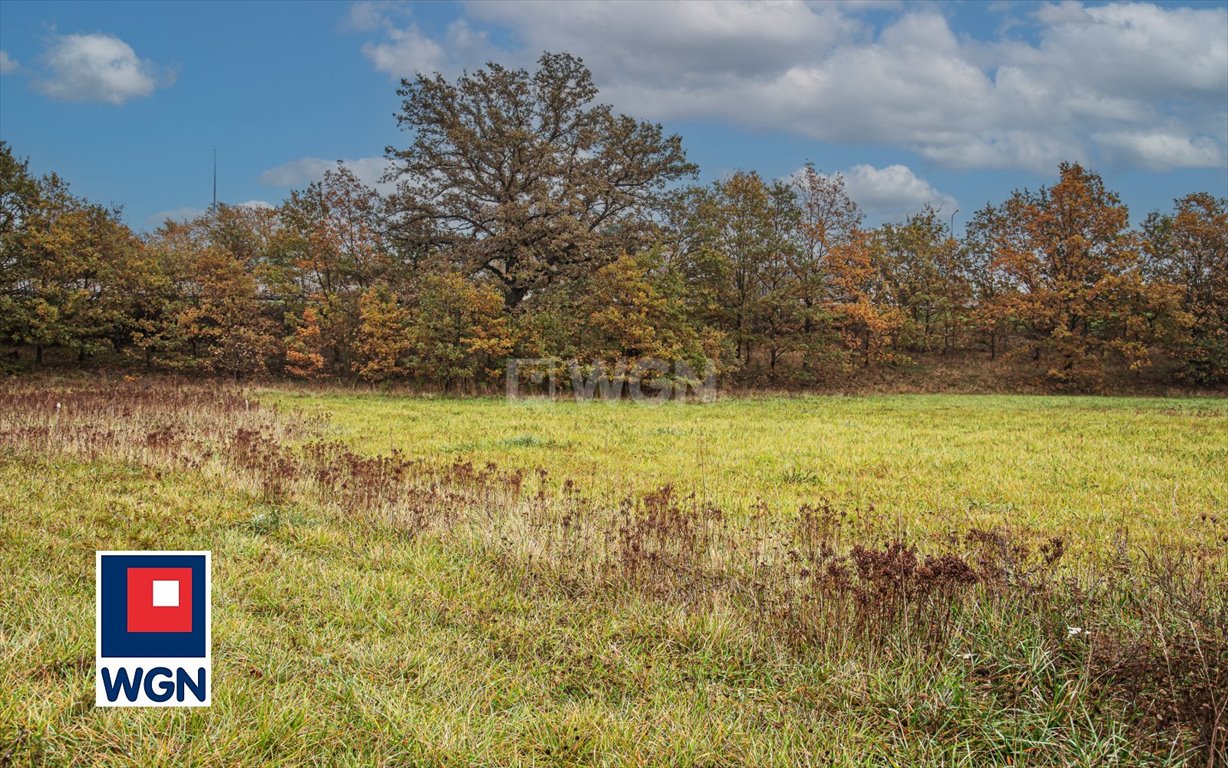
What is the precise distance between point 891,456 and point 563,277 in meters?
25.8

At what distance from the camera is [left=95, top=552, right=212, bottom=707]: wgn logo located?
3252 mm

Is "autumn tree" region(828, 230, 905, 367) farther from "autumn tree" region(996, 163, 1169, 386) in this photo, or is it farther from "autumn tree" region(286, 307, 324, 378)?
"autumn tree" region(286, 307, 324, 378)

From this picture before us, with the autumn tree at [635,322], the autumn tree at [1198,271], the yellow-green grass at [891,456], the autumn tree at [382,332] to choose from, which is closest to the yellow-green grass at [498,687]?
the yellow-green grass at [891,456]

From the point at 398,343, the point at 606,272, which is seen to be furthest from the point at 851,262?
the point at 398,343

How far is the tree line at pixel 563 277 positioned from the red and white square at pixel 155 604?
97.3ft

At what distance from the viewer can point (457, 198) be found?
37.5 metres

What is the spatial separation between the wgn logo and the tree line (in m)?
29.6

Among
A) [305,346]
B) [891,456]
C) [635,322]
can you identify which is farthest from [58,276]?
[891,456]

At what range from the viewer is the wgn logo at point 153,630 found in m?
3.25

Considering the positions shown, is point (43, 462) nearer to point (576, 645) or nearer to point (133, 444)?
point (133, 444)

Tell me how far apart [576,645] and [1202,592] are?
440cm

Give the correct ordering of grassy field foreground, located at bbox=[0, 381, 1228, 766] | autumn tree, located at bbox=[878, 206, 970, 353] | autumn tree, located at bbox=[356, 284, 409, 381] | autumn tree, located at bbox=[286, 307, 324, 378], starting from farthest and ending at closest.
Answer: autumn tree, located at bbox=[878, 206, 970, 353], autumn tree, located at bbox=[286, 307, 324, 378], autumn tree, located at bbox=[356, 284, 409, 381], grassy field foreground, located at bbox=[0, 381, 1228, 766]

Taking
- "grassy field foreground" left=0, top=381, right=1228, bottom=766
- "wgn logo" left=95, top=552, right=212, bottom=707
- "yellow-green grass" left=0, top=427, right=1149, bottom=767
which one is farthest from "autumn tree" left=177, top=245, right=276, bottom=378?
"wgn logo" left=95, top=552, right=212, bottom=707

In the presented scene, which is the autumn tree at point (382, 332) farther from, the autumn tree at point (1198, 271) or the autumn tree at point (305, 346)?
the autumn tree at point (1198, 271)
